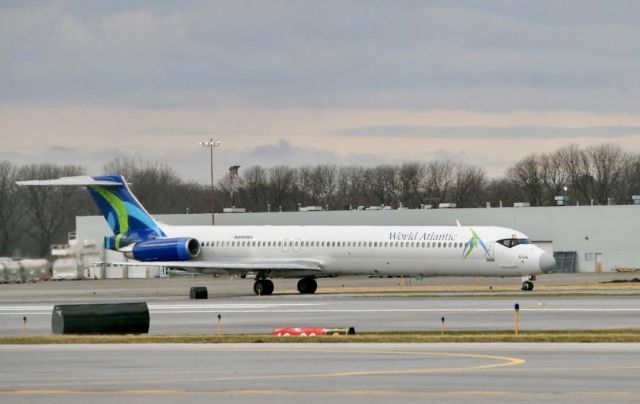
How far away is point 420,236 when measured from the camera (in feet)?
203

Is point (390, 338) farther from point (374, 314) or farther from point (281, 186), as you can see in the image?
point (281, 186)

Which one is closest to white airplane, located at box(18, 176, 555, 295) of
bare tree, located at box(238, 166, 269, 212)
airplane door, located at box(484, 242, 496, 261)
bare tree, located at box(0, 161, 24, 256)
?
airplane door, located at box(484, 242, 496, 261)

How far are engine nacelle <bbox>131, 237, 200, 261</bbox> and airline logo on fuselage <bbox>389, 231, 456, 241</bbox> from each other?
36.5 ft

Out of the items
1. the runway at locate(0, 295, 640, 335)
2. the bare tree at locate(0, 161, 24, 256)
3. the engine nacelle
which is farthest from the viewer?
the bare tree at locate(0, 161, 24, 256)

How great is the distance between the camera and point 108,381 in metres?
23.2

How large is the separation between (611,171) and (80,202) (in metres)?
66.7

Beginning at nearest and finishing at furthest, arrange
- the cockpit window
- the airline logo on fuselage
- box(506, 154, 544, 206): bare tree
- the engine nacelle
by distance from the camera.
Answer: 1. the cockpit window
2. the airline logo on fuselage
3. the engine nacelle
4. box(506, 154, 544, 206): bare tree

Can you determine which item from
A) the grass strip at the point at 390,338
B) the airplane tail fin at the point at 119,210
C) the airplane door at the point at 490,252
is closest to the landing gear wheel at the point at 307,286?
the airplane tail fin at the point at 119,210

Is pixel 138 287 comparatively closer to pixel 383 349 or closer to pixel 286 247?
pixel 286 247


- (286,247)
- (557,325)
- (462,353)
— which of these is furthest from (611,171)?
(462,353)

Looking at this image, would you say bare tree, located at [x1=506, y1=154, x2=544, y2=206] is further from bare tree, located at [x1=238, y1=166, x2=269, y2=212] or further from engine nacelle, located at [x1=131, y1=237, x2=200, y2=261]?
engine nacelle, located at [x1=131, y1=237, x2=200, y2=261]

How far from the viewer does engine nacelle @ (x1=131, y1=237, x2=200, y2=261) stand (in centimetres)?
6569

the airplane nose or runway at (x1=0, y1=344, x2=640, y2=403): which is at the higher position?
the airplane nose

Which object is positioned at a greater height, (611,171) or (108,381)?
(611,171)
